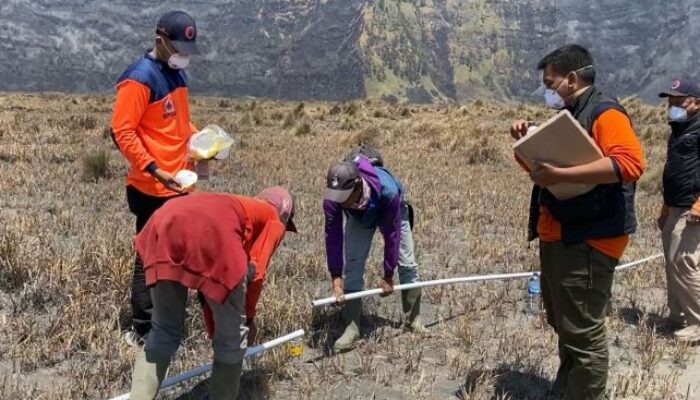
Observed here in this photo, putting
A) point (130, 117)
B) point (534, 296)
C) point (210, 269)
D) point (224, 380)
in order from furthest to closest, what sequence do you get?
1. point (534, 296)
2. point (130, 117)
3. point (224, 380)
4. point (210, 269)

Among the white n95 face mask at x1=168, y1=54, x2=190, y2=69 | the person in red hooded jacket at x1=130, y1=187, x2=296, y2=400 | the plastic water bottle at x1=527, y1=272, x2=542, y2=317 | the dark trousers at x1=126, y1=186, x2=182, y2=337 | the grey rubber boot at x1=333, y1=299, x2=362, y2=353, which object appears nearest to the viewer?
the person in red hooded jacket at x1=130, y1=187, x2=296, y2=400

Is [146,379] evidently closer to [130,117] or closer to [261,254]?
[261,254]

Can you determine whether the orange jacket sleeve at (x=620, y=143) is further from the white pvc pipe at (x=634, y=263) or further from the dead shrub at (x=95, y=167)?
the dead shrub at (x=95, y=167)

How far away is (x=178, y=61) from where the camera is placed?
3805mm

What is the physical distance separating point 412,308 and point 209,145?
78.9 inches

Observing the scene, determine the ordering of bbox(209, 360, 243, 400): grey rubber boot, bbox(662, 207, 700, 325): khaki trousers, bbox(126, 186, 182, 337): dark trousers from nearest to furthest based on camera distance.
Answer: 1. bbox(209, 360, 243, 400): grey rubber boot
2. bbox(126, 186, 182, 337): dark trousers
3. bbox(662, 207, 700, 325): khaki trousers

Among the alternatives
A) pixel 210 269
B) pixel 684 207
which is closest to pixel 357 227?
pixel 210 269

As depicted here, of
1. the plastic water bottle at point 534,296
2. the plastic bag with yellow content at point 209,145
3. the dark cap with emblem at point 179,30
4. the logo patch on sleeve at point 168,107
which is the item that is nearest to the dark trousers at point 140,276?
the plastic bag with yellow content at point 209,145

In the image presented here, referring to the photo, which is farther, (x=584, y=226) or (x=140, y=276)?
(x=140, y=276)

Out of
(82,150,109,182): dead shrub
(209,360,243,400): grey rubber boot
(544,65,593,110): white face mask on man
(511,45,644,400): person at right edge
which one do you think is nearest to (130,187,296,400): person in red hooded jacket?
(209,360,243,400): grey rubber boot

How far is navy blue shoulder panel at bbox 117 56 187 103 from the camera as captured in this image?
12.1ft

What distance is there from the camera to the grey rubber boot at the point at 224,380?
313 cm

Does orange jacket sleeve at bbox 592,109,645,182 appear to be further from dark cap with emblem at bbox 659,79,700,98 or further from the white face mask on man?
dark cap with emblem at bbox 659,79,700,98

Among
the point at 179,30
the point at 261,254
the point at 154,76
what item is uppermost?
the point at 179,30
